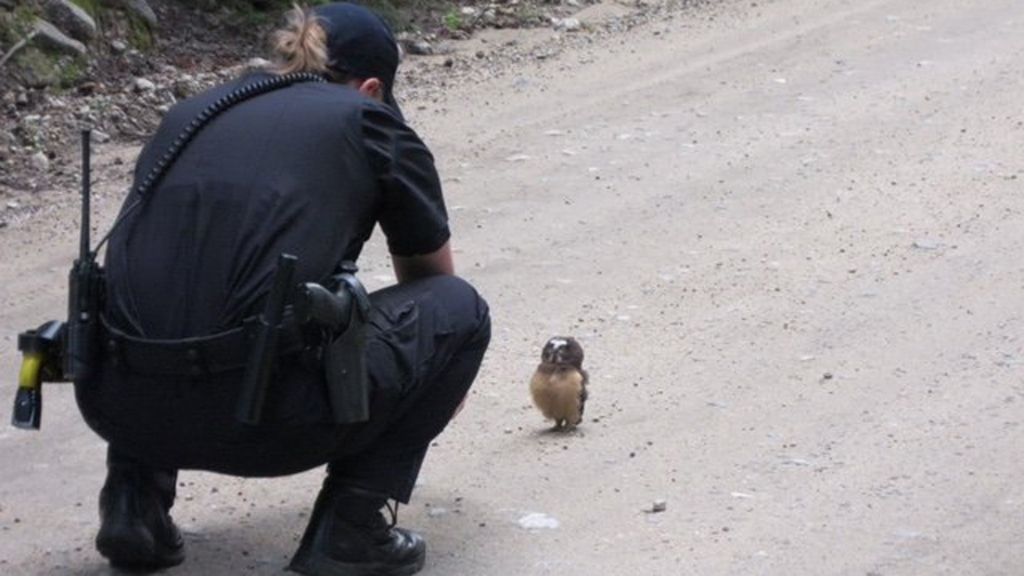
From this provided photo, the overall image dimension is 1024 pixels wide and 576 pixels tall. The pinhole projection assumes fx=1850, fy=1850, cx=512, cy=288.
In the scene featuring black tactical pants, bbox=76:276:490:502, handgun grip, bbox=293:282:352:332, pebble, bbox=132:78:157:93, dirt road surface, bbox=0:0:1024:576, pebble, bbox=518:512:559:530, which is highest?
handgun grip, bbox=293:282:352:332

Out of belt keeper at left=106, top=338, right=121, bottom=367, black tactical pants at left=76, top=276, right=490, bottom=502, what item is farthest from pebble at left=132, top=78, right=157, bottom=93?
belt keeper at left=106, top=338, right=121, bottom=367

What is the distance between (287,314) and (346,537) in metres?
0.71

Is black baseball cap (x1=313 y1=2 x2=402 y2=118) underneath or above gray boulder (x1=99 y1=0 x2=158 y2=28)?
above

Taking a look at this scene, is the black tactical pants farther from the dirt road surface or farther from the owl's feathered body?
the owl's feathered body

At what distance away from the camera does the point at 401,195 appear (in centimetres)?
443

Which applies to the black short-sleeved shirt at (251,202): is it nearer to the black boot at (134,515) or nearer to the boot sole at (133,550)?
the black boot at (134,515)

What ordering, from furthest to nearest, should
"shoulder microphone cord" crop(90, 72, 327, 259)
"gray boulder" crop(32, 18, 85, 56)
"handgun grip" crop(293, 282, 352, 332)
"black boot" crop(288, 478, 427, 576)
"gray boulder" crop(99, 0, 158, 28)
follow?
"gray boulder" crop(99, 0, 158, 28)
"gray boulder" crop(32, 18, 85, 56)
"black boot" crop(288, 478, 427, 576)
"shoulder microphone cord" crop(90, 72, 327, 259)
"handgun grip" crop(293, 282, 352, 332)

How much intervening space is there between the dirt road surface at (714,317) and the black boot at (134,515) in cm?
14

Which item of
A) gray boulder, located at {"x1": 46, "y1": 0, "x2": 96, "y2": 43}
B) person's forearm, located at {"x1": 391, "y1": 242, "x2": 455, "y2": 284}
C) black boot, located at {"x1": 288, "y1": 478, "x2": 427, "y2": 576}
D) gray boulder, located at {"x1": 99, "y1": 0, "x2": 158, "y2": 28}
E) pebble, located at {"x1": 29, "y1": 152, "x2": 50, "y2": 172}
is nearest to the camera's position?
black boot, located at {"x1": 288, "y1": 478, "x2": 427, "y2": 576}

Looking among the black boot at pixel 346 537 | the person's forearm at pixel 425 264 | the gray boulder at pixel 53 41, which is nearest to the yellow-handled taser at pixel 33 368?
the black boot at pixel 346 537

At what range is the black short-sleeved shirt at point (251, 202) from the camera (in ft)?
13.8

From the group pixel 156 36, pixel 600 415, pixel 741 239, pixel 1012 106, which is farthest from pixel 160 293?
pixel 156 36

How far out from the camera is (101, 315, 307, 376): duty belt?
163 inches

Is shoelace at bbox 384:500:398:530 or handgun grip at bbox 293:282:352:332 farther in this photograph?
shoelace at bbox 384:500:398:530
